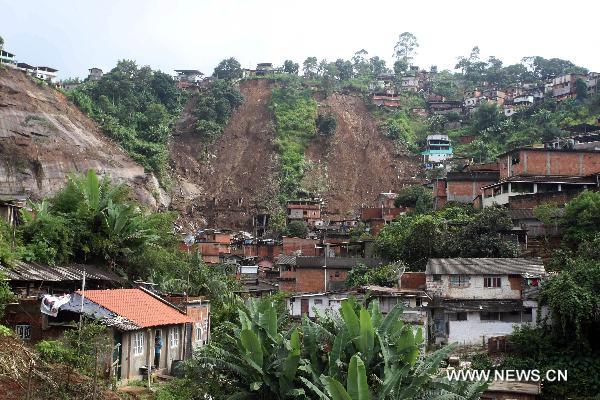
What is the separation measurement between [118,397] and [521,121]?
190 feet

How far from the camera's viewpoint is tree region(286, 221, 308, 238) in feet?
164

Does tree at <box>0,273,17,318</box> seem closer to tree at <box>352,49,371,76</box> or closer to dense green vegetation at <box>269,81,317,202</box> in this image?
dense green vegetation at <box>269,81,317,202</box>

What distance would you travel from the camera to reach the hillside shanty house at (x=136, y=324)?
50.0 feet

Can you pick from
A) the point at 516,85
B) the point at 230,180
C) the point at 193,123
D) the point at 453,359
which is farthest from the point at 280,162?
the point at 453,359

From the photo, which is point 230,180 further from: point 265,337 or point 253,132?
point 265,337

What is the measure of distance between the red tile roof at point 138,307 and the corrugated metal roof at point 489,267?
12176 mm

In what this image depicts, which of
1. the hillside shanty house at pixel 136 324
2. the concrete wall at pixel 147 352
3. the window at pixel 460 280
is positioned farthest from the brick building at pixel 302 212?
the concrete wall at pixel 147 352

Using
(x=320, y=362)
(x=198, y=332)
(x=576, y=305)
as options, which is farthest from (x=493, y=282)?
(x=320, y=362)

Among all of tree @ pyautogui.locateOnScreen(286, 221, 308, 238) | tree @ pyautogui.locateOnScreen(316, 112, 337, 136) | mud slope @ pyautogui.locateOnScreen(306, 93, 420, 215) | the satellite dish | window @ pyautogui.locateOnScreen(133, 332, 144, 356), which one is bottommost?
window @ pyautogui.locateOnScreen(133, 332, 144, 356)

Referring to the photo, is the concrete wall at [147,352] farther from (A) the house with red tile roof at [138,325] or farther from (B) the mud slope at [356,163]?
(B) the mud slope at [356,163]

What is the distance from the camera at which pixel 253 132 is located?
73.5 metres

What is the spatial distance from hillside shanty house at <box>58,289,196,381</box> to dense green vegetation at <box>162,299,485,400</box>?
6.99ft

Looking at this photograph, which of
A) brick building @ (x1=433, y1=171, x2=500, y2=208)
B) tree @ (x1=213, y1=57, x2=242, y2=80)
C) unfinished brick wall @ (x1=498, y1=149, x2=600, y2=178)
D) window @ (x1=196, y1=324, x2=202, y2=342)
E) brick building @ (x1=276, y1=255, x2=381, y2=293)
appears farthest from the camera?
tree @ (x1=213, y1=57, x2=242, y2=80)

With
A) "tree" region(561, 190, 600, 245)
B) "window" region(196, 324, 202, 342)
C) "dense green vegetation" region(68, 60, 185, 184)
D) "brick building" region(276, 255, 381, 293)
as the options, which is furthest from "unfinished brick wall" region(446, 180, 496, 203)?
"dense green vegetation" region(68, 60, 185, 184)
